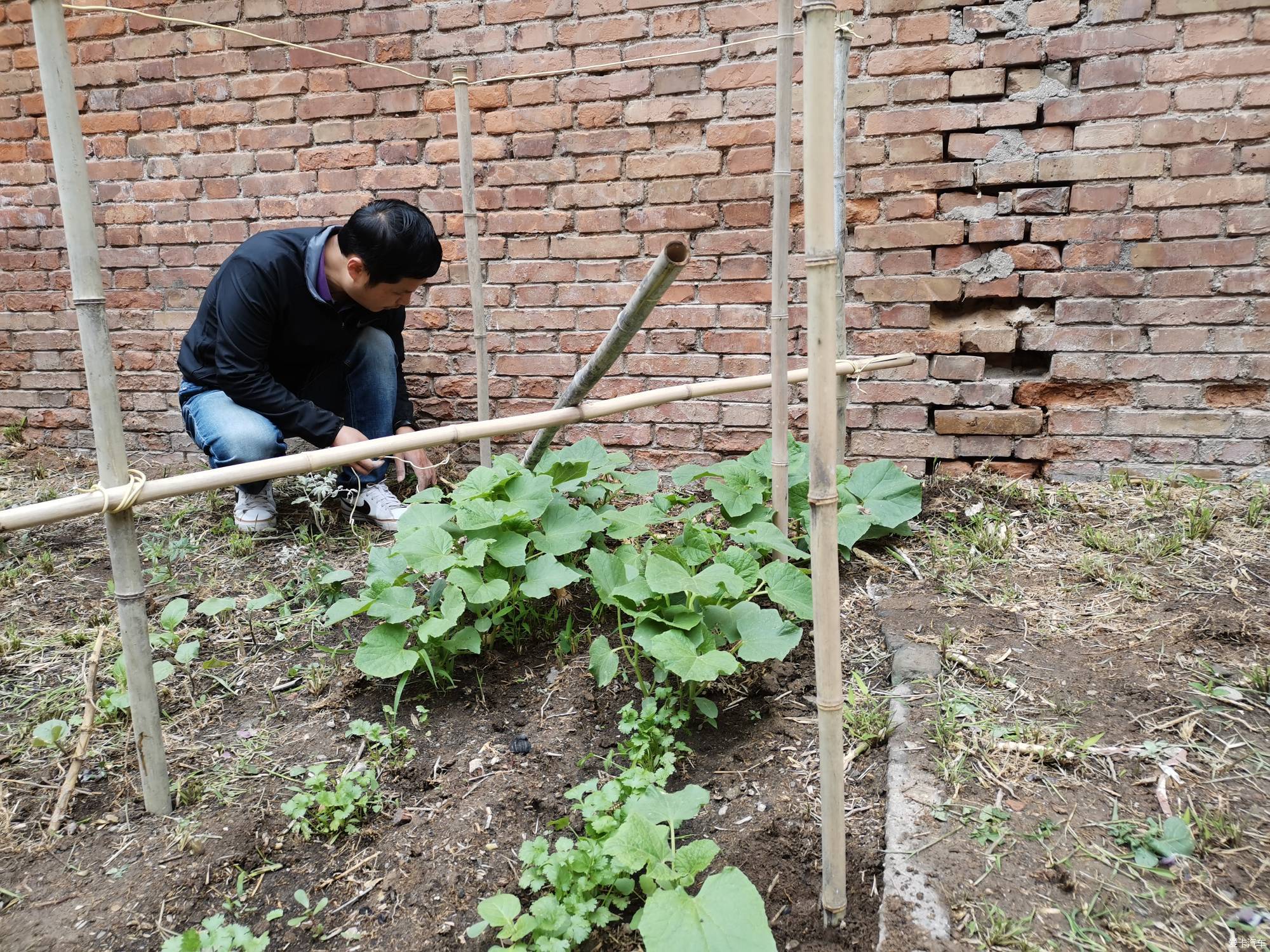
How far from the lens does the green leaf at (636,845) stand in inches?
46.8

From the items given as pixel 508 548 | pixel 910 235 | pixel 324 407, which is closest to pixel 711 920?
pixel 508 548

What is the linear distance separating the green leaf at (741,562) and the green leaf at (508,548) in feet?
1.48

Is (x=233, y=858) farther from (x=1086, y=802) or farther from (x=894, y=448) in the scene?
(x=894, y=448)

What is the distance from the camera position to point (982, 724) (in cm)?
152

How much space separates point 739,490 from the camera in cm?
212

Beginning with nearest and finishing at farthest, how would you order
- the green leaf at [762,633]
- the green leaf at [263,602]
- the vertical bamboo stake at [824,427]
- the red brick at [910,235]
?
the vertical bamboo stake at [824,427] < the green leaf at [762,633] < the green leaf at [263,602] < the red brick at [910,235]

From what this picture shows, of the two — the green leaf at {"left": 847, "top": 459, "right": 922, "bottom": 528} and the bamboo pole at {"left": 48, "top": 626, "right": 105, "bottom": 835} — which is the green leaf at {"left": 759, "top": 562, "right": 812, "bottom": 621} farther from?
the bamboo pole at {"left": 48, "top": 626, "right": 105, "bottom": 835}

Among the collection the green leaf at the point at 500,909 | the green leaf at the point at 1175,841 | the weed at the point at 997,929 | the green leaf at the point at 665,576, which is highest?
the green leaf at the point at 665,576

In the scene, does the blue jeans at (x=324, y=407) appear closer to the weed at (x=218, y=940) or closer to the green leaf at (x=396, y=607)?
the green leaf at (x=396, y=607)

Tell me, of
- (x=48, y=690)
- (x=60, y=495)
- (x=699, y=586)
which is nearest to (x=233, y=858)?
(x=48, y=690)

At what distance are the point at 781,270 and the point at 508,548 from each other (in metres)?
0.93

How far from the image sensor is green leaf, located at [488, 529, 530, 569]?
5.97 ft

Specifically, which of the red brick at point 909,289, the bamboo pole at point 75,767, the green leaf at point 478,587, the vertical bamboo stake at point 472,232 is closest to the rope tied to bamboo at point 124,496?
the bamboo pole at point 75,767

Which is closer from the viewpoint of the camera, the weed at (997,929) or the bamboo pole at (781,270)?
the weed at (997,929)
